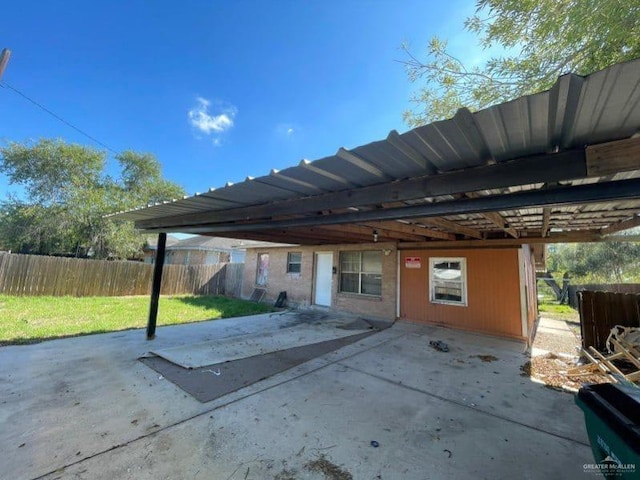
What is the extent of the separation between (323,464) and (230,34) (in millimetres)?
11044

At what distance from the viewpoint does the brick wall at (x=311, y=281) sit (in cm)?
820

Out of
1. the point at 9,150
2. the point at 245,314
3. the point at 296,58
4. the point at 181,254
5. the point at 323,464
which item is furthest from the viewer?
the point at 181,254

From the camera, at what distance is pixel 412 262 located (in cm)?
789

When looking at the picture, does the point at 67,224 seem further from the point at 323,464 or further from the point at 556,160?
the point at 556,160

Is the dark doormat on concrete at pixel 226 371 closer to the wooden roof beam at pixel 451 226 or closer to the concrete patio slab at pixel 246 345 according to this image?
the concrete patio slab at pixel 246 345

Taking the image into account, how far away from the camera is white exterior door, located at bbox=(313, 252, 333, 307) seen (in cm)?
984

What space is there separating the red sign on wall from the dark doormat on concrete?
3.92 meters

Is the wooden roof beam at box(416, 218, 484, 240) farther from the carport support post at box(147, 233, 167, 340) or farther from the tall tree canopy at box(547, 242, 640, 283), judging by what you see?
the tall tree canopy at box(547, 242, 640, 283)

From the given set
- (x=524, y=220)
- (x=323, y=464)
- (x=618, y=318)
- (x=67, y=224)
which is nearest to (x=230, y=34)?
(x=524, y=220)

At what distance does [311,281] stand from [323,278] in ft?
1.68

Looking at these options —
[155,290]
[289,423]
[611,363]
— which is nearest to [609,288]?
[611,363]

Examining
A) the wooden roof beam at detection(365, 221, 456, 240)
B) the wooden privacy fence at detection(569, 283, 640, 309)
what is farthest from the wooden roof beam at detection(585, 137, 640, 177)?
the wooden privacy fence at detection(569, 283, 640, 309)

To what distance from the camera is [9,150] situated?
48.9ft

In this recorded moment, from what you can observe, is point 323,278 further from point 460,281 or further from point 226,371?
point 226,371
